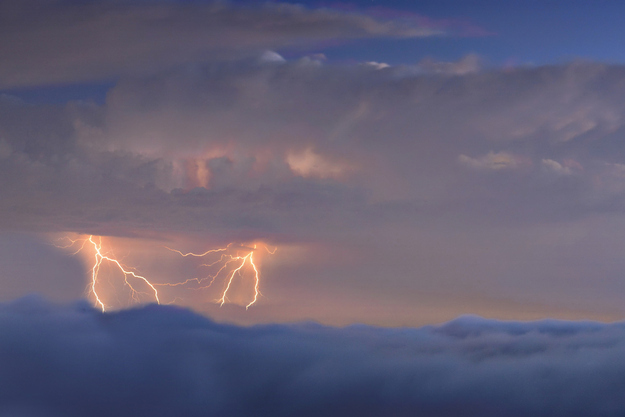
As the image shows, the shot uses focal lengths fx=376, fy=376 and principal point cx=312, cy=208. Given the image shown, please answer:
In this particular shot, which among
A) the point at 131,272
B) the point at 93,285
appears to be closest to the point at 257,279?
the point at 131,272

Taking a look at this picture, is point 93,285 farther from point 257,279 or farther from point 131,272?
point 257,279

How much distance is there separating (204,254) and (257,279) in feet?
8.24

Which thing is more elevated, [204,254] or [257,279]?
[204,254]

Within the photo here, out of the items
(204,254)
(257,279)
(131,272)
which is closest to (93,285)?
(131,272)

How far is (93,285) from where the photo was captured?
1622 cm

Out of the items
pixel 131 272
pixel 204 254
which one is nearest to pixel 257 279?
pixel 204 254

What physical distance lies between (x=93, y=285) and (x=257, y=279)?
23.6ft

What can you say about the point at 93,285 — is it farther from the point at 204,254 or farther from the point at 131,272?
the point at 204,254

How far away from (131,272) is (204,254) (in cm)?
337

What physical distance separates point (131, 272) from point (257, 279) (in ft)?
18.3

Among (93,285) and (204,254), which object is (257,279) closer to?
(204,254)

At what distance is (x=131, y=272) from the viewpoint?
1625 centimetres

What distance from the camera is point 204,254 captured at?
15.9 m
